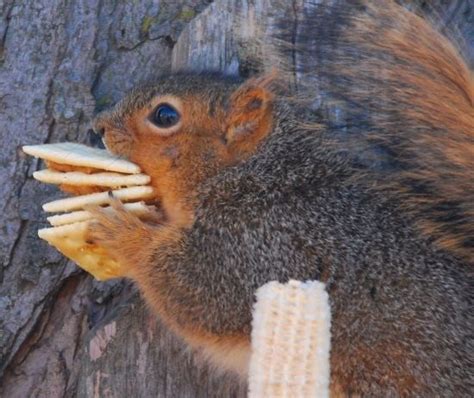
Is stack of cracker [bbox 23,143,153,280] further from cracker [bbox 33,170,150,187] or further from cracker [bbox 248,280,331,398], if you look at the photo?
cracker [bbox 248,280,331,398]

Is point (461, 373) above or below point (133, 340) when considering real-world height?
above

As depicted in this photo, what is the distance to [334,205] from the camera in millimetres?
1960

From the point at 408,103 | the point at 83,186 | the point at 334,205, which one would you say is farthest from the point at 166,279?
the point at 408,103

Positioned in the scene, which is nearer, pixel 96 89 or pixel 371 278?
pixel 371 278

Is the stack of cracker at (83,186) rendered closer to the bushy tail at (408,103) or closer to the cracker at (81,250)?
the cracker at (81,250)

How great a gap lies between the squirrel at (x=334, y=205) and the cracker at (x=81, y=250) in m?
0.03

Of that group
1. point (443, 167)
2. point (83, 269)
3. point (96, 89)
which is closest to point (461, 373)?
point (443, 167)

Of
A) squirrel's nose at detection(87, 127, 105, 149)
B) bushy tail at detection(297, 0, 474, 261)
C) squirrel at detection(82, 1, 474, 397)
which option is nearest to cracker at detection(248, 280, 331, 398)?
squirrel at detection(82, 1, 474, 397)

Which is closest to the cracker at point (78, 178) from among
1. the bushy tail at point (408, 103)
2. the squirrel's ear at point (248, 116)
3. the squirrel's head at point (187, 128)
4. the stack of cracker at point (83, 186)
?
the stack of cracker at point (83, 186)

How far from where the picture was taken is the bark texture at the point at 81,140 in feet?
6.73

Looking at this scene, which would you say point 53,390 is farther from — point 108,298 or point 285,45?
point 285,45

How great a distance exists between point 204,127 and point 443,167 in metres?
0.48

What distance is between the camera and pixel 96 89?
2.25m

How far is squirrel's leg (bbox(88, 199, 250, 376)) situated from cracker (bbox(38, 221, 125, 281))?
0.02 metres
